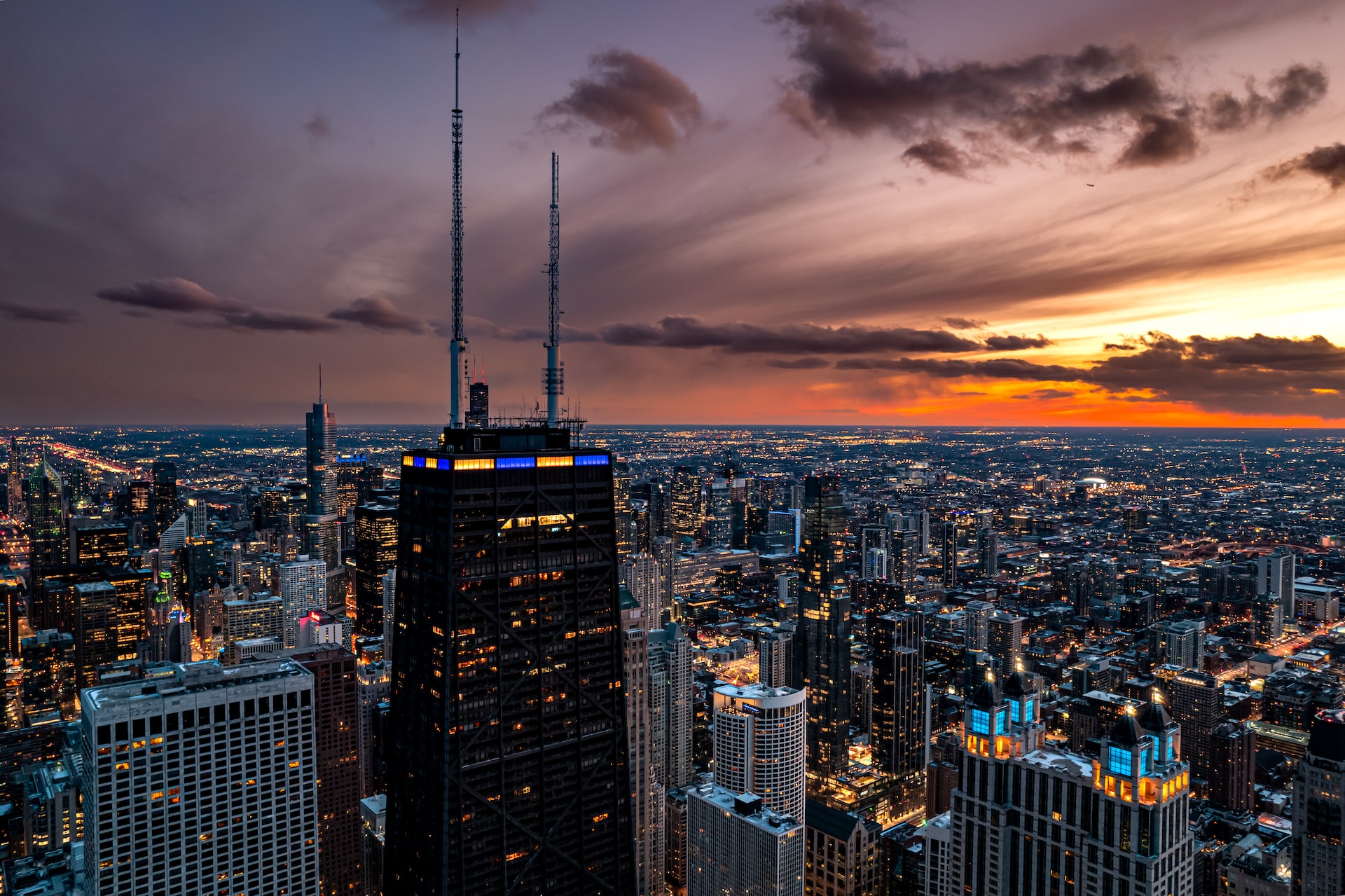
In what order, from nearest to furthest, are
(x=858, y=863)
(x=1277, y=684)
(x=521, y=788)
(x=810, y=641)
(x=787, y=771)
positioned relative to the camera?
(x=521, y=788), (x=858, y=863), (x=787, y=771), (x=1277, y=684), (x=810, y=641)

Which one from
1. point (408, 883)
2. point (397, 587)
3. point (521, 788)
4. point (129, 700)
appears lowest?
point (408, 883)

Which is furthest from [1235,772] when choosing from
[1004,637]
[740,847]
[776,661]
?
[740,847]

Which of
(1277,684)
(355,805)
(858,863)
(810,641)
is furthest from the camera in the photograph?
(810,641)

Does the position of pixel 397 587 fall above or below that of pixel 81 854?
above

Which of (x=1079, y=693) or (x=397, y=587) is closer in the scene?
(x=397, y=587)

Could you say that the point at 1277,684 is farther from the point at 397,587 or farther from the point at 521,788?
the point at 397,587

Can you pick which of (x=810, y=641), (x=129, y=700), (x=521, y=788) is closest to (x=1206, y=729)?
(x=810, y=641)

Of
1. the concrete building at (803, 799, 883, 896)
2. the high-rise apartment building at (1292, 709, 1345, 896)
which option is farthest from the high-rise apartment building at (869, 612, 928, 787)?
the high-rise apartment building at (1292, 709, 1345, 896)

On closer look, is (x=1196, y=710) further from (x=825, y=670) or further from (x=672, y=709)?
(x=672, y=709)
